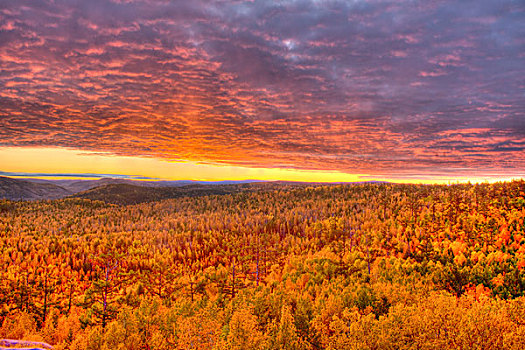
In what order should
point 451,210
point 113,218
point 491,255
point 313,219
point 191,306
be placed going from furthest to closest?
point 113,218, point 313,219, point 451,210, point 491,255, point 191,306

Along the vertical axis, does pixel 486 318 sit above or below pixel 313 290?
above

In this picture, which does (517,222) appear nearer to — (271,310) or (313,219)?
(271,310)

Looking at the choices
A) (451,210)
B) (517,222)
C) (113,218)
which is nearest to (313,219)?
(451,210)

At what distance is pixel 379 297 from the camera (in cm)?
2911

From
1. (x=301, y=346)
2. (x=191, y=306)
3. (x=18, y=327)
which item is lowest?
(x=18, y=327)

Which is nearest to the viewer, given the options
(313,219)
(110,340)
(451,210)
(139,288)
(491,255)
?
(110,340)

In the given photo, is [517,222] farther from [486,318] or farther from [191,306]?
[191,306]

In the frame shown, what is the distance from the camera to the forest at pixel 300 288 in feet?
61.1

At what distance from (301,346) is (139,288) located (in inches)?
2095

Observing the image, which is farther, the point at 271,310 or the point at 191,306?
the point at 191,306

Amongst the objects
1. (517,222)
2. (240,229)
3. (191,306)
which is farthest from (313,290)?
(240,229)

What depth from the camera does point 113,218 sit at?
650 feet

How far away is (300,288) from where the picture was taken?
154ft

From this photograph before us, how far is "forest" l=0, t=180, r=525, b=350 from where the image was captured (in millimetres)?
18625
